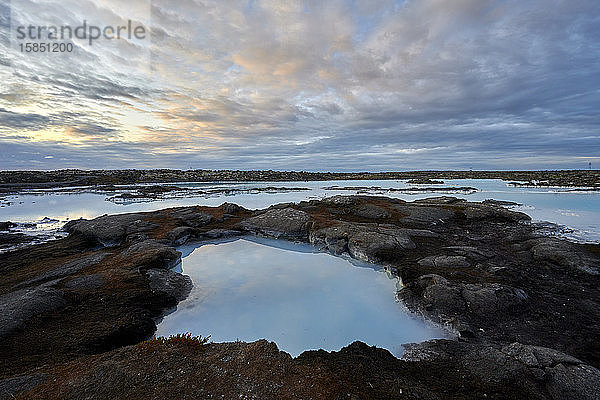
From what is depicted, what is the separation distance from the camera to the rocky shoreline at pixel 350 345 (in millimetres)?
7578

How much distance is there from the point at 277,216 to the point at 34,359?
78.2 feet

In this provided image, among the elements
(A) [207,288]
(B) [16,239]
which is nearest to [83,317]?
(A) [207,288]

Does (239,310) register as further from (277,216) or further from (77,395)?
(277,216)

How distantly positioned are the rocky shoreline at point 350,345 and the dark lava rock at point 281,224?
3374mm

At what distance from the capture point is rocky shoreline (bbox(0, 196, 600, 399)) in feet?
24.9

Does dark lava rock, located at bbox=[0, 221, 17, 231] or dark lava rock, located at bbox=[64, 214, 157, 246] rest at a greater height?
dark lava rock, located at bbox=[64, 214, 157, 246]

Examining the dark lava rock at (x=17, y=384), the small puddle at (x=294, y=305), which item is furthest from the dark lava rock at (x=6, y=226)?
the dark lava rock at (x=17, y=384)

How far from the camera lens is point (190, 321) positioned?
44.2 ft

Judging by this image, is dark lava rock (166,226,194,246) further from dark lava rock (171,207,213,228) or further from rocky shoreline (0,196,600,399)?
dark lava rock (171,207,213,228)

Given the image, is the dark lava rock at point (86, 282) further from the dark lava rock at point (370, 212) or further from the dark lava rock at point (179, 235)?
the dark lava rock at point (370, 212)

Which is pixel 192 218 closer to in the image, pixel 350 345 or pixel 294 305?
pixel 294 305

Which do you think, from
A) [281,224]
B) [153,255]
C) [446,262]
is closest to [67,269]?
[153,255]

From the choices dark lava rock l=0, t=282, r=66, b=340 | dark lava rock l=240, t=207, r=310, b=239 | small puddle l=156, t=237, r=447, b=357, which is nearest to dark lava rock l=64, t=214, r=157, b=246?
small puddle l=156, t=237, r=447, b=357

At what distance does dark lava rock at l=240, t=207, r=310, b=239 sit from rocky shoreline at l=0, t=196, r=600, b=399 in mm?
3374
